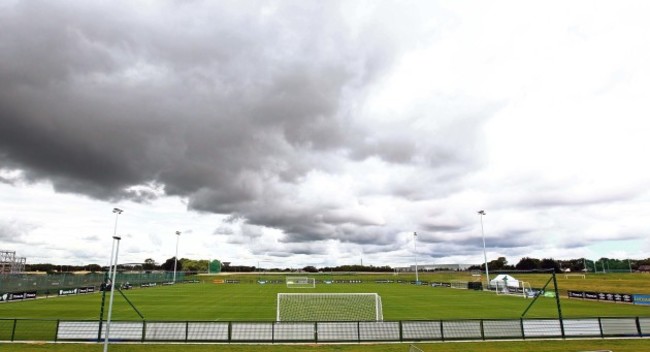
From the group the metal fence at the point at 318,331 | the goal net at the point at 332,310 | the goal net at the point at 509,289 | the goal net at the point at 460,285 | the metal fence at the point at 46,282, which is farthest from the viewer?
the goal net at the point at 460,285

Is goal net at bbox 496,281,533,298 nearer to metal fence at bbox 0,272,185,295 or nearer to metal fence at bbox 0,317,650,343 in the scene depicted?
metal fence at bbox 0,317,650,343

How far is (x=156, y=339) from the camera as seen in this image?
75.4ft

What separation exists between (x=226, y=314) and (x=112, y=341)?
17.7 m

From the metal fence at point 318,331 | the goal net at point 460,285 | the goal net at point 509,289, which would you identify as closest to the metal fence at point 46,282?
the metal fence at point 318,331

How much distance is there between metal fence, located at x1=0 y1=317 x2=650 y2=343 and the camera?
75.6 feet

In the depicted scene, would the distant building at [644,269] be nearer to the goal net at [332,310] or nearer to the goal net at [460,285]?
the goal net at [460,285]

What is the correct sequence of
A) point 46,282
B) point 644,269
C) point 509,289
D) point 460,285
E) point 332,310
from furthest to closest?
point 644,269 < point 460,285 < point 509,289 < point 46,282 < point 332,310

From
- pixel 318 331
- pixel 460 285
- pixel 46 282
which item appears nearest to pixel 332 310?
pixel 318 331

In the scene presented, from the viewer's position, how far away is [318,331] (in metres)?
23.2

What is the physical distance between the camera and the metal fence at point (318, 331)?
23.0 meters

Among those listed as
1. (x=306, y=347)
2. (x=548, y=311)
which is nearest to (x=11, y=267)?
(x=306, y=347)

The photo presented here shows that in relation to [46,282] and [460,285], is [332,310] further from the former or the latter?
[460,285]

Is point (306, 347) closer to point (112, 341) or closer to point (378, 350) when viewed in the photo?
point (378, 350)

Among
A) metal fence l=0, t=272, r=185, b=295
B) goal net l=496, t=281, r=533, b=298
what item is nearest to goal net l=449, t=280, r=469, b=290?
goal net l=496, t=281, r=533, b=298
